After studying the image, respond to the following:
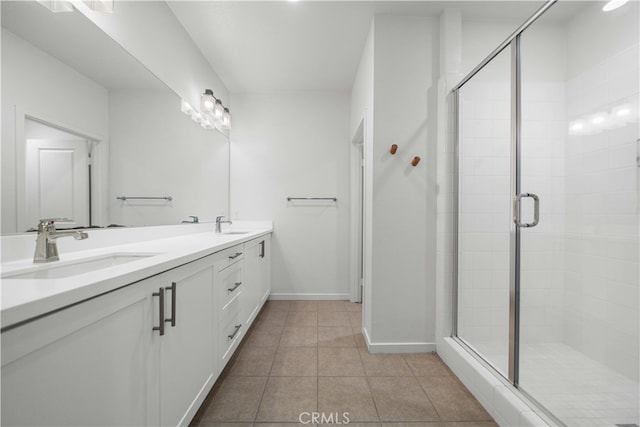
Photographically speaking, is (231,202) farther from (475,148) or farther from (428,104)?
(475,148)

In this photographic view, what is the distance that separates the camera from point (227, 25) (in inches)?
86.6

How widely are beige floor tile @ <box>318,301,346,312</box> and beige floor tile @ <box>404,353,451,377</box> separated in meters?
1.11

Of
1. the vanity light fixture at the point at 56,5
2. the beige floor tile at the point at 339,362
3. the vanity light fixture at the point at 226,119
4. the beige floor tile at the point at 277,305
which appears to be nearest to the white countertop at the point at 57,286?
the vanity light fixture at the point at 56,5

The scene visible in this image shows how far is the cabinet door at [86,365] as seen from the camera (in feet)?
1.78

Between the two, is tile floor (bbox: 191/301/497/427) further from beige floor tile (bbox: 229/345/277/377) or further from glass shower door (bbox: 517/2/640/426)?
glass shower door (bbox: 517/2/640/426)

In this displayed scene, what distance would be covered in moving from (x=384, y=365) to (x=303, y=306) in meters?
1.37

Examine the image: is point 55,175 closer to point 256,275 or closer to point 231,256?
point 231,256

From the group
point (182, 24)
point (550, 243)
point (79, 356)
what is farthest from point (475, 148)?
point (182, 24)

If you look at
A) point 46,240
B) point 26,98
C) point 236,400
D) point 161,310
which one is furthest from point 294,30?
point 236,400

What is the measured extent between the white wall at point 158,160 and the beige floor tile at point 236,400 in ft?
3.75

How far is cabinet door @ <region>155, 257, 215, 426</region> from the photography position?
3.37 ft

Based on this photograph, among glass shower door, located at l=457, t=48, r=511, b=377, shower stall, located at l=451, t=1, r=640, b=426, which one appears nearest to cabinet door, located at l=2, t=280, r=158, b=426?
shower stall, located at l=451, t=1, r=640, b=426

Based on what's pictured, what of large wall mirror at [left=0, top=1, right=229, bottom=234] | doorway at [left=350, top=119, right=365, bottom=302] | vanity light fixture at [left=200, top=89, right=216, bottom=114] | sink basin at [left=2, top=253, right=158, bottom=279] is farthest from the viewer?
doorway at [left=350, top=119, right=365, bottom=302]

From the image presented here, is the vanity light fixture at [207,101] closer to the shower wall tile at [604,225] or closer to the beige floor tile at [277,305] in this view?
the beige floor tile at [277,305]
